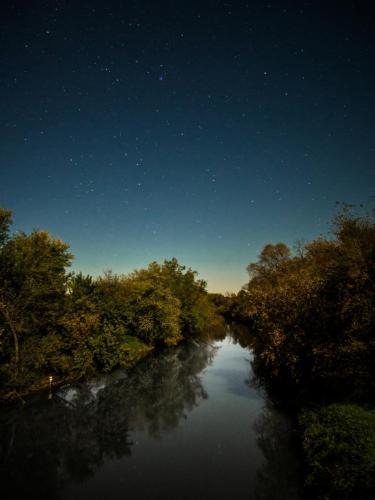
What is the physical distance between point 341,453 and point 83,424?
16271 millimetres

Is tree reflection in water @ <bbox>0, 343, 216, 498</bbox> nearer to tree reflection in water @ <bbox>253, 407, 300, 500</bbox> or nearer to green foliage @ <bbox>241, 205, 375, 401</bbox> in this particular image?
tree reflection in water @ <bbox>253, 407, 300, 500</bbox>

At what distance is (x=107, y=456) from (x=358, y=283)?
645 inches

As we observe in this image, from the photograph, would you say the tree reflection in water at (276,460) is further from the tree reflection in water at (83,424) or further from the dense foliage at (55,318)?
the dense foliage at (55,318)

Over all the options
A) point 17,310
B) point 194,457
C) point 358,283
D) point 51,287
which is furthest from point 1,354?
point 358,283

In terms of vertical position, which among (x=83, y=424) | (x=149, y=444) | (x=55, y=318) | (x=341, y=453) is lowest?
(x=83, y=424)

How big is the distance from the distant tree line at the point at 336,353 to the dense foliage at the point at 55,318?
18392 millimetres

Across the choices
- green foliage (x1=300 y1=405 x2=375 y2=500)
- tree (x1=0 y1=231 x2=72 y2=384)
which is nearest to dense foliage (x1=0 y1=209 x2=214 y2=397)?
tree (x1=0 y1=231 x2=72 y2=384)

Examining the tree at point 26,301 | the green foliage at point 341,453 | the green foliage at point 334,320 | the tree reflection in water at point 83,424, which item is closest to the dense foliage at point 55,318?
the tree at point 26,301

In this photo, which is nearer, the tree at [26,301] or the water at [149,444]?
the water at [149,444]

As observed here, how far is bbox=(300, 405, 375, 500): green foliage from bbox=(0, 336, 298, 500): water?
4.93ft

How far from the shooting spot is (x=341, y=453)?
11.4 m

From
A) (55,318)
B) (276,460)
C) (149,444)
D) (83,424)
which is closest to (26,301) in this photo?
(55,318)

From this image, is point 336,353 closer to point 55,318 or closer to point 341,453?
point 341,453

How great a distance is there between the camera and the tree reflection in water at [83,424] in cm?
1436
